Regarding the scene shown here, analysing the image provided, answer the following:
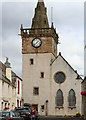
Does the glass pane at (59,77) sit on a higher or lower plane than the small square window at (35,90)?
higher

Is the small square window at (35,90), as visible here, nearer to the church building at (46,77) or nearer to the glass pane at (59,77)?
the church building at (46,77)

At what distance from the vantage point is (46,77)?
58188 mm

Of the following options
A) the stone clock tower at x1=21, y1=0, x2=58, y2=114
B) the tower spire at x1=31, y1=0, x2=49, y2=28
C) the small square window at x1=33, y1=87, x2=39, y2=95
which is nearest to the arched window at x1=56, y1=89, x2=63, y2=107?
the stone clock tower at x1=21, y1=0, x2=58, y2=114

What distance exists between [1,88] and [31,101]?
2391 cm

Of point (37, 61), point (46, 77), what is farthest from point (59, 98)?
point (37, 61)

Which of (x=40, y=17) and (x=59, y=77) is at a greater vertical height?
(x=40, y=17)

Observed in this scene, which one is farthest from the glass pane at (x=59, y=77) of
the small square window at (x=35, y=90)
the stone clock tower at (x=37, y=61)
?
the small square window at (x=35, y=90)

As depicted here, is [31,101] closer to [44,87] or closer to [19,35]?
[44,87]

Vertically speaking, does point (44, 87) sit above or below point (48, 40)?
below

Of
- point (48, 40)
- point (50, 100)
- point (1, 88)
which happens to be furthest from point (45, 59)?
point (1, 88)

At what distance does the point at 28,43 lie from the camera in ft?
196

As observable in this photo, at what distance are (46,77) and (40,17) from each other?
12164mm

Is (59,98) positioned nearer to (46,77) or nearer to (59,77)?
(59,77)

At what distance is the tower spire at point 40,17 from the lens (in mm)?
61531
